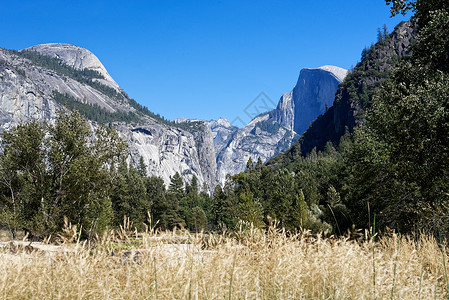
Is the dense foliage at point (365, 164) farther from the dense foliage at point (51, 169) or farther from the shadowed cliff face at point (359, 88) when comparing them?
the shadowed cliff face at point (359, 88)

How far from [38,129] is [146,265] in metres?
25.6

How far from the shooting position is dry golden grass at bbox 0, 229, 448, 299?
12.7ft

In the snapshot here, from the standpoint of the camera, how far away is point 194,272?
405 centimetres

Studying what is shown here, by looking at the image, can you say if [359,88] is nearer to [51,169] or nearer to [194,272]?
[51,169]

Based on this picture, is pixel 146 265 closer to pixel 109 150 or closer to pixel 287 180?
pixel 109 150

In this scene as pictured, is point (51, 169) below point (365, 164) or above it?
below

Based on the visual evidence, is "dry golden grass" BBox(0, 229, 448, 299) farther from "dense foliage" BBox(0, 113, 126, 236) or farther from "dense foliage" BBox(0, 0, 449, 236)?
"dense foliage" BBox(0, 113, 126, 236)

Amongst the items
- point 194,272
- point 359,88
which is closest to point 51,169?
point 194,272

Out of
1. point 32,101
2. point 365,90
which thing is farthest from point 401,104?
point 32,101

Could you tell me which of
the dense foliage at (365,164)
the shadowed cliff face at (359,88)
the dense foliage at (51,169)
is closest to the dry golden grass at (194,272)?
the dense foliage at (365,164)

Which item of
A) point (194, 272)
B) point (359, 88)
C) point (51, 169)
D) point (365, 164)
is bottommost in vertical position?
point (194, 272)

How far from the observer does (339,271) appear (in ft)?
15.9

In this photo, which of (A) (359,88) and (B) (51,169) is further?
(A) (359,88)

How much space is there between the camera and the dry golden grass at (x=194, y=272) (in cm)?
387
